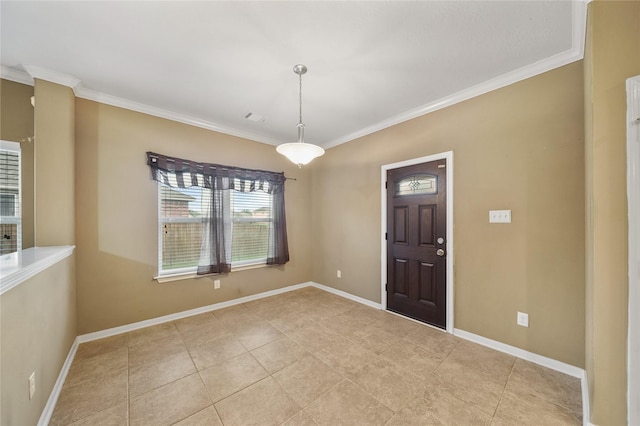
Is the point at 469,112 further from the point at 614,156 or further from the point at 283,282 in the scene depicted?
the point at 283,282

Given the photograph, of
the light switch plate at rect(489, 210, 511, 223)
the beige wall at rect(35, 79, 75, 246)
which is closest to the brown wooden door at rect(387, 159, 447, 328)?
the light switch plate at rect(489, 210, 511, 223)

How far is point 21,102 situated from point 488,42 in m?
4.33

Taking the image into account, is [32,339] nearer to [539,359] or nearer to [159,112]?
[159,112]

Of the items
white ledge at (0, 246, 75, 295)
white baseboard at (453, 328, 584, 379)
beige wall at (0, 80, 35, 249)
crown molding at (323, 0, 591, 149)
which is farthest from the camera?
beige wall at (0, 80, 35, 249)

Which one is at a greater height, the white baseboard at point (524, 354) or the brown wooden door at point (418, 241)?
the brown wooden door at point (418, 241)

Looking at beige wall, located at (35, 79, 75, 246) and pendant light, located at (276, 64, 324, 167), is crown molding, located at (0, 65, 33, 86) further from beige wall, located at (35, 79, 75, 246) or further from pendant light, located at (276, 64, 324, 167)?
pendant light, located at (276, 64, 324, 167)

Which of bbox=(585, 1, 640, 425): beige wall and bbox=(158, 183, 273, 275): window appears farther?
bbox=(158, 183, 273, 275): window

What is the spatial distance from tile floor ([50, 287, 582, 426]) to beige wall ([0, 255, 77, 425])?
0.90ft

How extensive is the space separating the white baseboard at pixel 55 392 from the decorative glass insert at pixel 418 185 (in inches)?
144

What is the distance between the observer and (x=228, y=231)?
3.48m

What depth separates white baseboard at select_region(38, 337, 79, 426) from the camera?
149 centimetres

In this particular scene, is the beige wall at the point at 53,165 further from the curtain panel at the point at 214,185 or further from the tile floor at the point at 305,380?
the tile floor at the point at 305,380

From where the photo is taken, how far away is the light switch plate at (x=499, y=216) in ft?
7.41

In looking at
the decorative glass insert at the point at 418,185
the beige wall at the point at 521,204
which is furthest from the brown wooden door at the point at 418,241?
the beige wall at the point at 521,204
